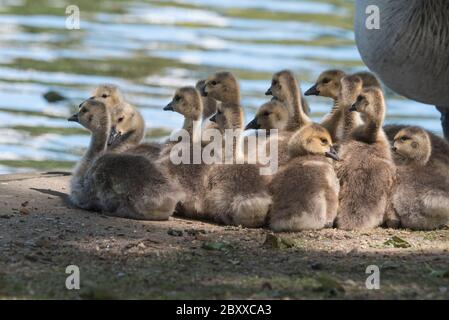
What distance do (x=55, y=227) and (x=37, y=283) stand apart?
1164 mm

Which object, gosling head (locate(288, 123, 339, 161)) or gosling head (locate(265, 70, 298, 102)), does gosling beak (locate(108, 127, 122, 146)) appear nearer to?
gosling head (locate(265, 70, 298, 102))

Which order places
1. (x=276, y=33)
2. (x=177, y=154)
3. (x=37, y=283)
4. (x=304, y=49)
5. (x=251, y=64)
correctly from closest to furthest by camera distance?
1. (x=37, y=283)
2. (x=177, y=154)
3. (x=251, y=64)
4. (x=304, y=49)
5. (x=276, y=33)

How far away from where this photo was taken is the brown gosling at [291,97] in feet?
25.4

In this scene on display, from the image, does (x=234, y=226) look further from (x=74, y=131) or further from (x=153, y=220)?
(x=74, y=131)

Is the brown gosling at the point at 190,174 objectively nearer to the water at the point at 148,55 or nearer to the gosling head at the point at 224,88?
the gosling head at the point at 224,88

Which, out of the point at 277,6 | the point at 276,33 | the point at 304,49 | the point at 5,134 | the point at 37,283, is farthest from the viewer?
the point at 277,6

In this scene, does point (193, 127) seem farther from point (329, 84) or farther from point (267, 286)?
point (267, 286)

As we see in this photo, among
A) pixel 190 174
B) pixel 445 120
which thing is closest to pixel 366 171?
pixel 190 174

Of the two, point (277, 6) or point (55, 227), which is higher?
point (277, 6)

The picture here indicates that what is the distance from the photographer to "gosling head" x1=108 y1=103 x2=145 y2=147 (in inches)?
309

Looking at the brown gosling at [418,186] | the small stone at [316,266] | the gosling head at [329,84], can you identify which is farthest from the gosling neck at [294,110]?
the small stone at [316,266]

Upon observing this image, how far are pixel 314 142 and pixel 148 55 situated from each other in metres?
9.78

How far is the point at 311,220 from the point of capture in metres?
6.83

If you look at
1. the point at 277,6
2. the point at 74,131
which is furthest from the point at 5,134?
the point at 277,6
